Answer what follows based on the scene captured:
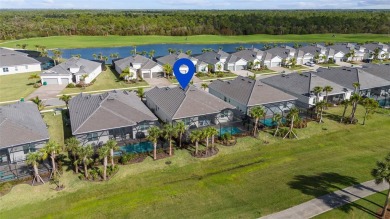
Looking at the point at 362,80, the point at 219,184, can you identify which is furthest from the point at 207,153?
the point at 362,80

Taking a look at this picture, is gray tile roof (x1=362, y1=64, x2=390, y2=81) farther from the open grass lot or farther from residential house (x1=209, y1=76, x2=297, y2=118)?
the open grass lot

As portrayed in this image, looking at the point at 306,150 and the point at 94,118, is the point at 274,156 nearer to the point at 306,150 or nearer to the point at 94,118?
the point at 306,150

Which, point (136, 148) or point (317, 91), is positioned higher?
point (317, 91)

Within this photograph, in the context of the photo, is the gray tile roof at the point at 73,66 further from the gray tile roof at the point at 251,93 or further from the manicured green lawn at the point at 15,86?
the gray tile roof at the point at 251,93

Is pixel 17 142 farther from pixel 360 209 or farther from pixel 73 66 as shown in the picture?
pixel 73 66

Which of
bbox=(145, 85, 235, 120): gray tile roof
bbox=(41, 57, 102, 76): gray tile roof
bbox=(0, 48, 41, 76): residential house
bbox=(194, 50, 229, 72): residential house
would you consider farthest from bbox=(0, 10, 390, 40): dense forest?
bbox=(145, 85, 235, 120): gray tile roof

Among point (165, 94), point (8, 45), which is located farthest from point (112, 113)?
point (8, 45)
